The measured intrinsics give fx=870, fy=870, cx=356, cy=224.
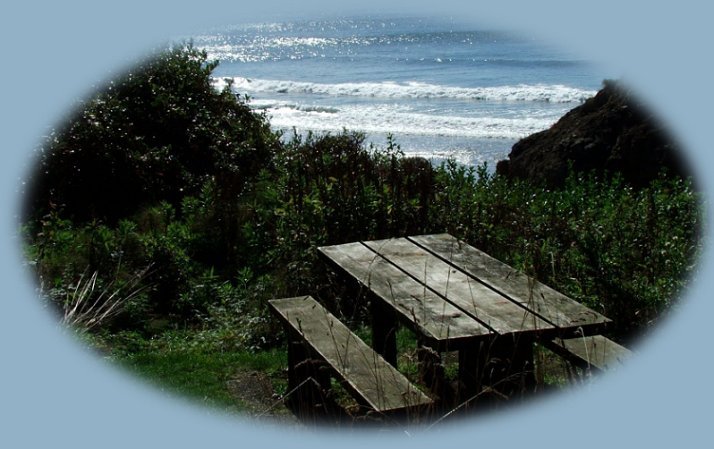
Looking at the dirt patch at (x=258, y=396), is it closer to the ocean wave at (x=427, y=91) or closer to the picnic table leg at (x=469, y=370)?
the picnic table leg at (x=469, y=370)

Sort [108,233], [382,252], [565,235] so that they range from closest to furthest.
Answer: [382,252], [565,235], [108,233]

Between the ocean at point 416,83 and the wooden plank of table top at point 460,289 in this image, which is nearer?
the wooden plank of table top at point 460,289

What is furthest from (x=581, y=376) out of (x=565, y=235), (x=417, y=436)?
(x=565, y=235)

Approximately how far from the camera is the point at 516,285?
15.6 ft

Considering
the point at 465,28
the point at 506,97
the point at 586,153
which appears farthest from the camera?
the point at 465,28

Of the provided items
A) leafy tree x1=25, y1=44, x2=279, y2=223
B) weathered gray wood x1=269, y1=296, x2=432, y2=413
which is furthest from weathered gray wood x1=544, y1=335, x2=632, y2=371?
leafy tree x1=25, y1=44, x2=279, y2=223

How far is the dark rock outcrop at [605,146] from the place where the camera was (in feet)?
31.2

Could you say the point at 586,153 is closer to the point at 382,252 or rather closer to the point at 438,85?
the point at 382,252

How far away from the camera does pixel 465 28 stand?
A: 42531mm

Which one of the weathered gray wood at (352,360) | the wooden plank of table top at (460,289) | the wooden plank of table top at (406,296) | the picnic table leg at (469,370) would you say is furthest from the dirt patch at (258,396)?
the wooden plank of table top at (460,289)

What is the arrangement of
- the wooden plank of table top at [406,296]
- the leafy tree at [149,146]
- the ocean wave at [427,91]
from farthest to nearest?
the ocean wave at [427,91], the leafy tree at [149,146], the wooden plank of table top at [406,296]

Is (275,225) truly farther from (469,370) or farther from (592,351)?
(592,351)

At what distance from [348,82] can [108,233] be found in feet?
71.4

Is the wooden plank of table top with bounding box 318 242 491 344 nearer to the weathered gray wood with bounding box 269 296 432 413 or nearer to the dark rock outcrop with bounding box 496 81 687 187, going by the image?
the weathered gray wood with bounding box 269 296 432 413
